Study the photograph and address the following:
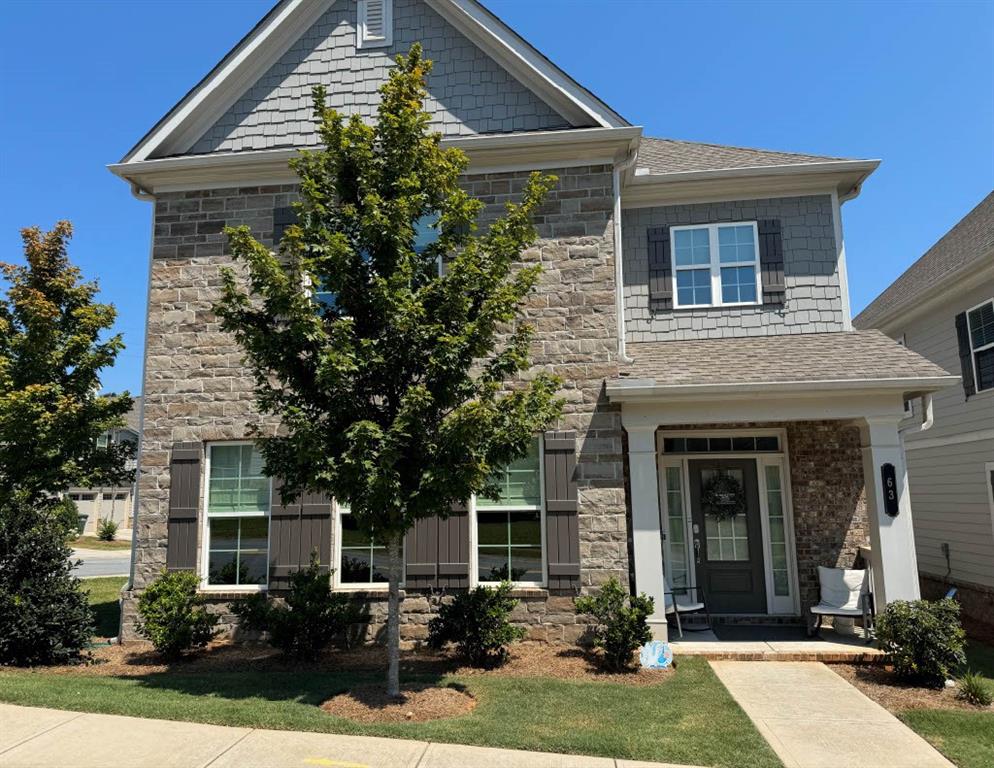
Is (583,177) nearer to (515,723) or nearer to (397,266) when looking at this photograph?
(397,266)

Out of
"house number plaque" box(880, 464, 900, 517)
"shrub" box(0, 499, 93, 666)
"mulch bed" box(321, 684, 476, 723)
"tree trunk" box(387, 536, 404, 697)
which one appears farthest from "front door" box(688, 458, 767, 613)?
"shrub" box(0, 499, 93, 666)

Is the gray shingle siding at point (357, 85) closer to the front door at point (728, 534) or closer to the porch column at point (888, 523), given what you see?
the front door at point (728, 534)

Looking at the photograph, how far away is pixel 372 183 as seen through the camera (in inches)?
265

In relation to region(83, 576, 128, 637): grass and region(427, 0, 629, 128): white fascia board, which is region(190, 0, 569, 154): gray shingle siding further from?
region(83, 576, 128, 637): grass

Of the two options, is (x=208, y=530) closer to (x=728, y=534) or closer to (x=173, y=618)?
(x=173, y=618)

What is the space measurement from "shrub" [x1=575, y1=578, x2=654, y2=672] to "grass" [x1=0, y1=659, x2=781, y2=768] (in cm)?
50

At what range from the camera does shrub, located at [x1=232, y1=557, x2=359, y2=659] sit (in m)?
7.96

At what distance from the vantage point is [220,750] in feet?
17.1

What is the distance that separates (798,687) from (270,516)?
6578mm

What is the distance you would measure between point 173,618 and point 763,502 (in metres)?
8.12

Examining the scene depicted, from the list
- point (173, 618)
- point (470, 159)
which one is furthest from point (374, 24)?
point (173, 618)

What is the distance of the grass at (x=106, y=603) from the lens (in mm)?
10609

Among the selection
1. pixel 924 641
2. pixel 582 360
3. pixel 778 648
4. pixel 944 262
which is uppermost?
pixel 944 262

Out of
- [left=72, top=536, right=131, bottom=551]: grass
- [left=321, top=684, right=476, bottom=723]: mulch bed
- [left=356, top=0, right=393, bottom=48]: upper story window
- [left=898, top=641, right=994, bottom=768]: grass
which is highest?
[left=356, top=0, right=393, bottom=48]: upper story window
